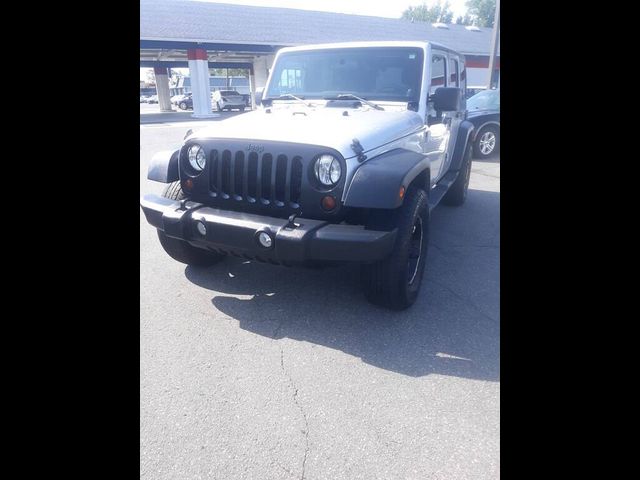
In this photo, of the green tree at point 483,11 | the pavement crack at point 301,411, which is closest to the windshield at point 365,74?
the pavement crack at point 301,411

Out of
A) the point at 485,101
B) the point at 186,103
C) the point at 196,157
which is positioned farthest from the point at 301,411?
the point at 186,103

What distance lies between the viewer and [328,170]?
2695 mm

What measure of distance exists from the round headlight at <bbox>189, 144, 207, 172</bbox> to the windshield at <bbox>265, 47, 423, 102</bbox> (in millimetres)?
1395

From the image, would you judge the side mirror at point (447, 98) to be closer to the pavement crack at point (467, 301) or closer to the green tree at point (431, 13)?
the pavement crack at point (467, 301)

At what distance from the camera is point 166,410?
2240 mm

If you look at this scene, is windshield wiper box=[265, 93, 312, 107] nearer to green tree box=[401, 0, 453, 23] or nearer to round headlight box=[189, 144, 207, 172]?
round headlight box=[189, 144, 207, 172]

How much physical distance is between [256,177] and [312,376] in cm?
129

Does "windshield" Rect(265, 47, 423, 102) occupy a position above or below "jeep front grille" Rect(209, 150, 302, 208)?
above

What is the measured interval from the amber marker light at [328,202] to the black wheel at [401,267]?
0.29m

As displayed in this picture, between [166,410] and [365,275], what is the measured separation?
59.7 inches

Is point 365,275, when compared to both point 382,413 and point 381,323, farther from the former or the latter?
point 382,413

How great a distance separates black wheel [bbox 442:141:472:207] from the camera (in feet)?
19.0

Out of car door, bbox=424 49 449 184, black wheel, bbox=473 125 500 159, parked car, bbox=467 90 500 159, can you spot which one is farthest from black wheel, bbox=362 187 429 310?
black wheel, bbox=473 125 500 159
